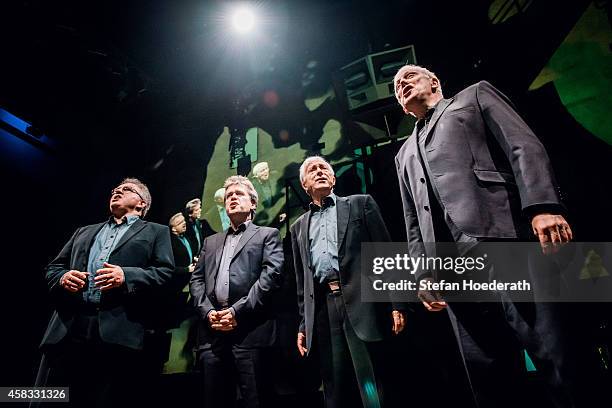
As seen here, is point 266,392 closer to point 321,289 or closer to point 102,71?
point 321,289

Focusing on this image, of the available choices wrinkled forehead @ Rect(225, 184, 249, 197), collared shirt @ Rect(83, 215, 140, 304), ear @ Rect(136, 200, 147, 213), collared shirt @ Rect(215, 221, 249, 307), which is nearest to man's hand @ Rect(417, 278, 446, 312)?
collared shirt @ Rect(215, 221, 249, 307)

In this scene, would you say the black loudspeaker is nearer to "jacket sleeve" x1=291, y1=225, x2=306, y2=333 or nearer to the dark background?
the dark background

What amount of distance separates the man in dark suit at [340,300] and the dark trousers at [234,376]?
295mm

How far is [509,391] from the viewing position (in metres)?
1.19

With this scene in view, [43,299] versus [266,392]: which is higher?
[43,299]

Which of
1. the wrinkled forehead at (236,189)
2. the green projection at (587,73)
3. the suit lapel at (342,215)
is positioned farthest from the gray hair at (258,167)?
the green projection at (587,73)

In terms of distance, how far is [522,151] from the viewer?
129cm

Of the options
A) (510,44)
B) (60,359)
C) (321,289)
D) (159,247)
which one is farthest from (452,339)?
(510,44)

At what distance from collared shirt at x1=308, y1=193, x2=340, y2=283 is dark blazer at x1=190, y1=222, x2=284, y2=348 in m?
0.32

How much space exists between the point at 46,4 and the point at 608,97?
5926mm

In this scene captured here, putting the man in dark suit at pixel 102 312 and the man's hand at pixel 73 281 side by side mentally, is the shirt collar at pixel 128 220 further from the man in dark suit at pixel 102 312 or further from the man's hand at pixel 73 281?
the man's hand at pixel 73 281

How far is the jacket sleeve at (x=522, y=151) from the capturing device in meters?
1.20

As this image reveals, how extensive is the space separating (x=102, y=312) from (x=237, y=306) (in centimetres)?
91

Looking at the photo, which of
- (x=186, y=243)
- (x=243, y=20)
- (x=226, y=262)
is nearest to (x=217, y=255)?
(x=226, y=262)
